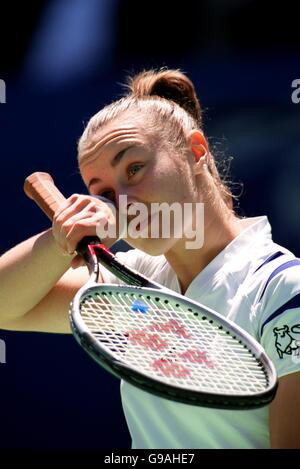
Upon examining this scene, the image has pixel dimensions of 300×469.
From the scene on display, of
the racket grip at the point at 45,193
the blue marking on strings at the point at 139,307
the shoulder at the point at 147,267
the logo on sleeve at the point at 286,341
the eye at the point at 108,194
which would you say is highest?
the eye at the point at 108,194

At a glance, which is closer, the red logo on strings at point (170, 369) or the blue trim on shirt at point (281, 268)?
the red logo on strings at point (170, 369)

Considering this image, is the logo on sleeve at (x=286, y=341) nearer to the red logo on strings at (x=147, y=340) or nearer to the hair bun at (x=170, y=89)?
the red logo on strings at (x=147, y=340)

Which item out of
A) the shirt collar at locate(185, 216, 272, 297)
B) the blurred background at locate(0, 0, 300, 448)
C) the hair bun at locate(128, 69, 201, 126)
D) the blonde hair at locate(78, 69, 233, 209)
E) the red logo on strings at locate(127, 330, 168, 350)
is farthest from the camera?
the blurred background at locate(0, 0, 300, 448)

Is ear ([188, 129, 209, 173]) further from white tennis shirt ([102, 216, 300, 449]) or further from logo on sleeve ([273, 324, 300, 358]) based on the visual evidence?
logo on sleeve ([273, 324, 300, 358])

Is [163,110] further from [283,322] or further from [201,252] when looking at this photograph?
[283,322]

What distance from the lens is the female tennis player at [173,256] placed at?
46.1 inches

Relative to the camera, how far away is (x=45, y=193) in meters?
1.41

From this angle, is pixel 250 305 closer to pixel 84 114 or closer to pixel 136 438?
pixel 136 438

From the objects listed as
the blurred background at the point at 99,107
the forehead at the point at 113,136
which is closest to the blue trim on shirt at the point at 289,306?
the forehead at the point at 113,136

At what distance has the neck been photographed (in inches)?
53.7

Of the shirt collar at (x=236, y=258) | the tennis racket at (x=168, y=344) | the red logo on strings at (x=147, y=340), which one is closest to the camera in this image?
the tennis racket at (x=168, y=344)

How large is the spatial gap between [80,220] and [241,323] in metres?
0.27

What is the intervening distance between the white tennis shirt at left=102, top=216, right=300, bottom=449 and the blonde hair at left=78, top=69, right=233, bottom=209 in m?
0.19

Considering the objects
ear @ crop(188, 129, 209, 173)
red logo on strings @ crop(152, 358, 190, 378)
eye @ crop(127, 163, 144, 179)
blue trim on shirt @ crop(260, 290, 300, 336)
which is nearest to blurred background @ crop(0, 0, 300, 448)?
ear @ crop(188, 129, 209, 173)
